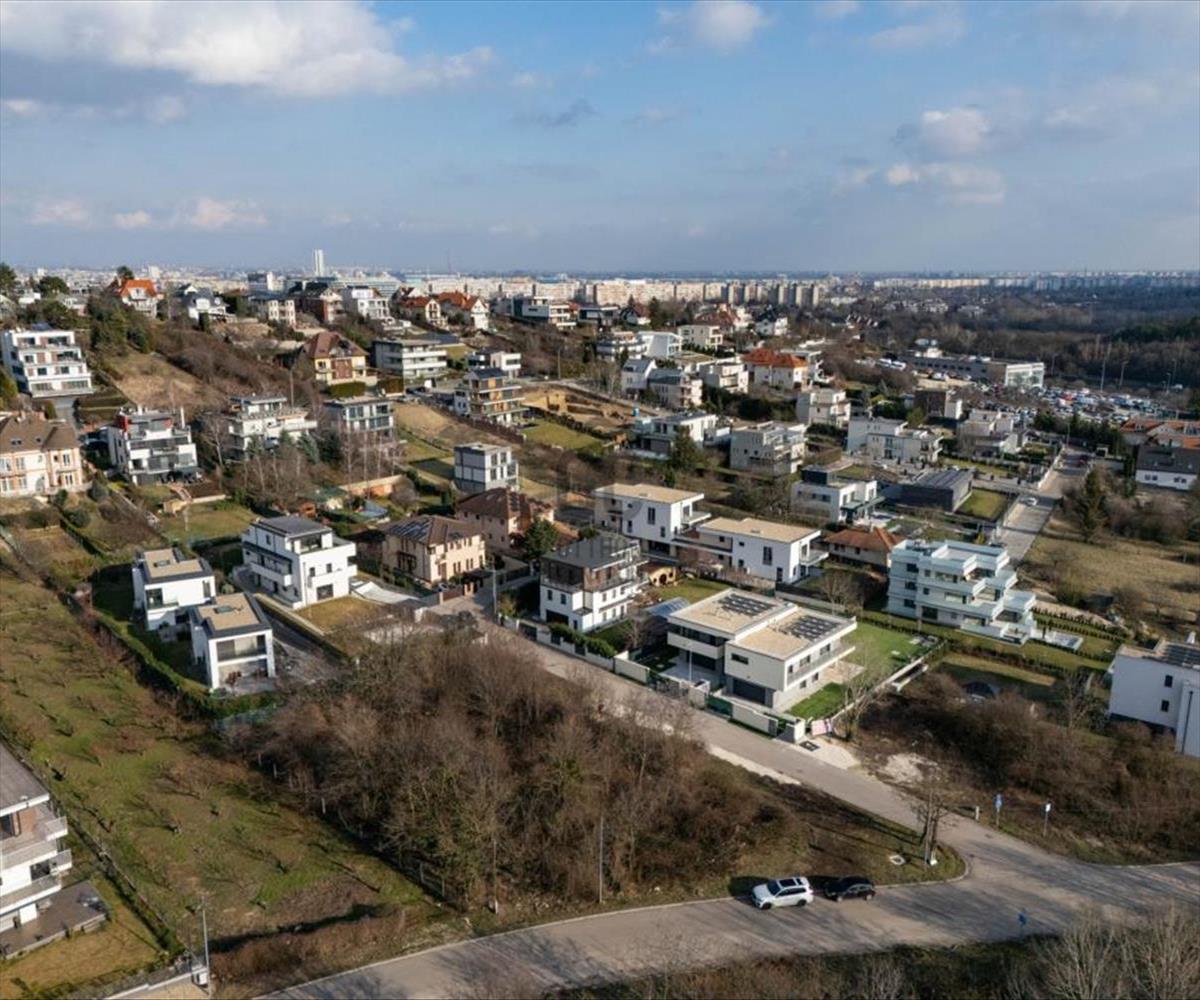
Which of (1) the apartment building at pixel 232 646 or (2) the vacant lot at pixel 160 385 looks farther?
(2) the vacant lot at pixel 160 385

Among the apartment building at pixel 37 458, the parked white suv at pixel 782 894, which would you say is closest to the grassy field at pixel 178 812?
the parked white suv at pixel 782 894

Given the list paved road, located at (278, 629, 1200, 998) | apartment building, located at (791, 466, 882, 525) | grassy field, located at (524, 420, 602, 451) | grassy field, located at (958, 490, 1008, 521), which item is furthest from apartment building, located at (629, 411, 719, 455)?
paved road, located at (278, 629, 1200, 998)

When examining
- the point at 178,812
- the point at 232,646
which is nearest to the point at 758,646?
the point at 232,646

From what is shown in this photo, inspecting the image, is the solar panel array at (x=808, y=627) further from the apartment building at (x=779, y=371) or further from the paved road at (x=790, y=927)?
the apartment building at (x=779, y=371)

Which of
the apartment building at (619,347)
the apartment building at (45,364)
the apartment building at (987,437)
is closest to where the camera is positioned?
the apartment building at (45,364)

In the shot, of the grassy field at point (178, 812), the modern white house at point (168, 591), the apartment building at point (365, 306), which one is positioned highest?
the apartment building at point (365, 306)

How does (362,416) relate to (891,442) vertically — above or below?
above

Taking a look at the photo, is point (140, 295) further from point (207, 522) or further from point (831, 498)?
point (831, 498)
